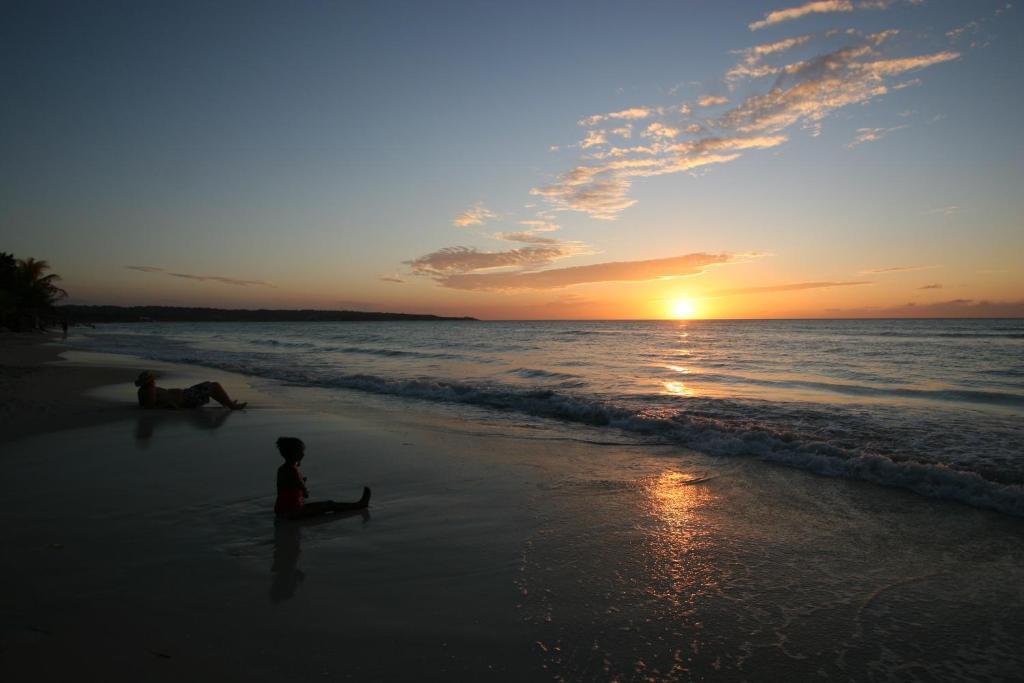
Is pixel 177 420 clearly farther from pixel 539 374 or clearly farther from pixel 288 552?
pixel 539 374

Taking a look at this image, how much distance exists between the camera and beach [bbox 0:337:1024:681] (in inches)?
132

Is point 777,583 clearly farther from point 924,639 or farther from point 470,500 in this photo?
point 470,500

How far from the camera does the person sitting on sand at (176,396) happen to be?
42.2 feet

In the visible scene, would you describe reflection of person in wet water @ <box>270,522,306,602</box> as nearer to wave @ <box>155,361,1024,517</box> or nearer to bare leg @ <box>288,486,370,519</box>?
bare leg @ <box>288,486,370,519</box>

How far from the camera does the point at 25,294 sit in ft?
186

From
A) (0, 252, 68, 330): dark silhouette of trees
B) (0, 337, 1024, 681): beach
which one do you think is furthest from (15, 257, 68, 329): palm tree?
(0, 337, 1024, 681): beach

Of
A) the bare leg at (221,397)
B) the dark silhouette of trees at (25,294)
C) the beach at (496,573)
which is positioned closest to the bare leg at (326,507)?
the beach at (496,573)

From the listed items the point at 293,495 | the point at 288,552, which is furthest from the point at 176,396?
the point at 288,552

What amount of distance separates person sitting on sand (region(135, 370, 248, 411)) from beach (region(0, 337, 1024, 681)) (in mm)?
4355

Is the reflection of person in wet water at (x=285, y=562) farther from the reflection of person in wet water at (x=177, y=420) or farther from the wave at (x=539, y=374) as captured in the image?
the wave at (x=539, y=374)

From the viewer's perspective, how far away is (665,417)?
12.4 meters

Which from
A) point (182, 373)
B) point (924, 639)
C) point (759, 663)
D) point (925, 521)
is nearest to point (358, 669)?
point (759, 663)

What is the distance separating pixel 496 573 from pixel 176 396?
11760 millimetres

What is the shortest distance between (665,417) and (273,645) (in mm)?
10284
